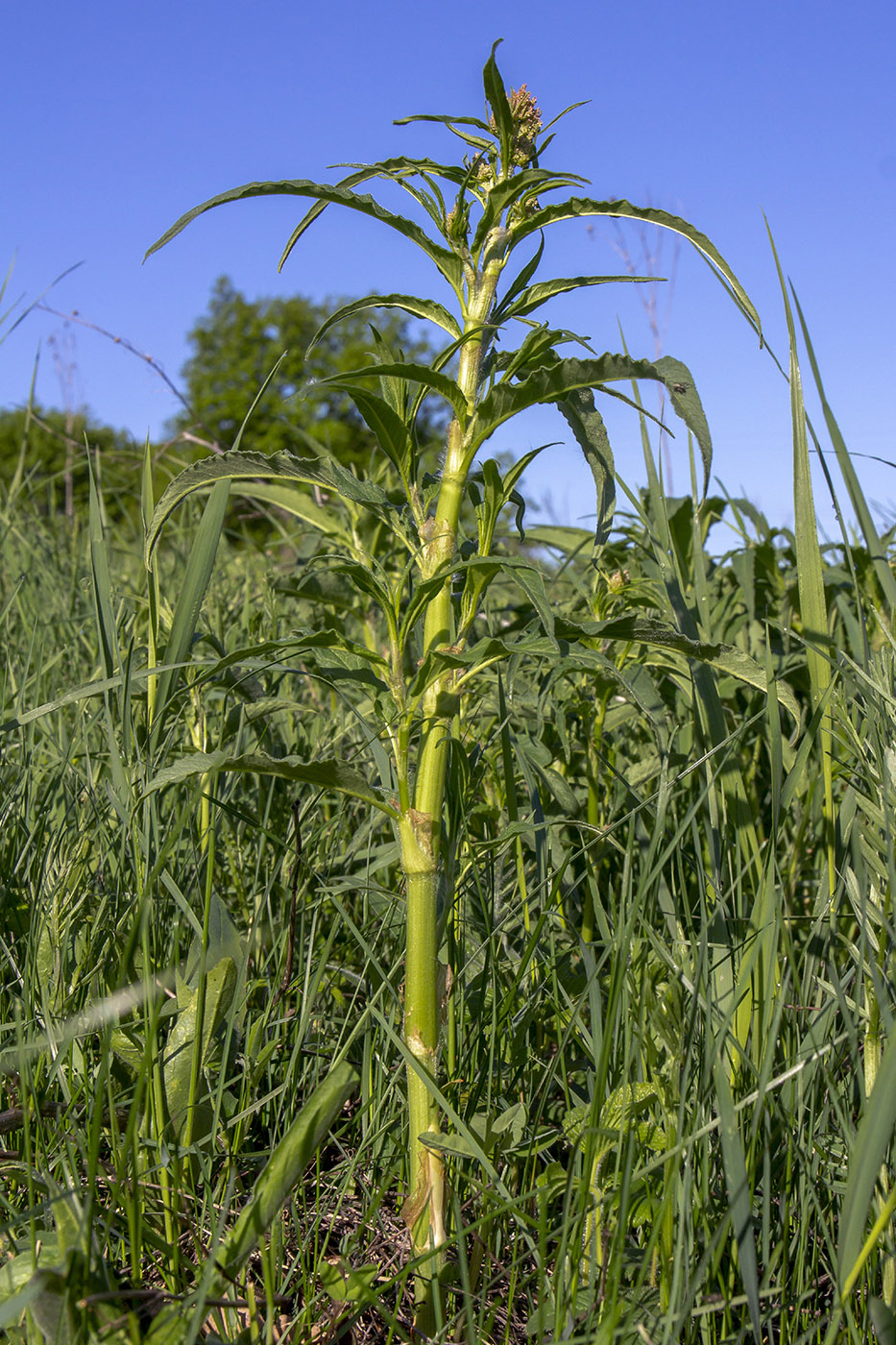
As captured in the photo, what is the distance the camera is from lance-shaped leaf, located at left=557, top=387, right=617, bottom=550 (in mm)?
1202

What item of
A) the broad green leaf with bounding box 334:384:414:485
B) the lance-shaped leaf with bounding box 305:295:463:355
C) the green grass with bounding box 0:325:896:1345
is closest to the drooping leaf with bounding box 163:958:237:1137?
the green grass with bounding box 0:325:896:1345

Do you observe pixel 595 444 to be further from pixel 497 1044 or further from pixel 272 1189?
pixel 272 1189

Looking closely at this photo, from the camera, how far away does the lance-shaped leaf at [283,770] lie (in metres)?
1.03

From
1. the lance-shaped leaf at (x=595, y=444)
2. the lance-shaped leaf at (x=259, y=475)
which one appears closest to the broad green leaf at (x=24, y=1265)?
the lance-shaped leaf at (x=259, y=475)

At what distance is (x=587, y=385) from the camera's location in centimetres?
110

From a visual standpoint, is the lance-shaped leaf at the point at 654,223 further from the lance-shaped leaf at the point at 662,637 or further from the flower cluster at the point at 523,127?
the lance-shaped leaf at the point at 662,637

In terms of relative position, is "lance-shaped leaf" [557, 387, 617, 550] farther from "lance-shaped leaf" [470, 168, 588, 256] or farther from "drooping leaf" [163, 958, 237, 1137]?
"drooping leaf" [163, 958, 237, 1137]

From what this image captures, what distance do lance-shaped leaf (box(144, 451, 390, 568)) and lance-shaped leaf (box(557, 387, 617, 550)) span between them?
0.89 feet

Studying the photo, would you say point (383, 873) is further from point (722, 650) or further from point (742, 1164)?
point (742, 1164)

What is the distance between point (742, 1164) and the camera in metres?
0.89

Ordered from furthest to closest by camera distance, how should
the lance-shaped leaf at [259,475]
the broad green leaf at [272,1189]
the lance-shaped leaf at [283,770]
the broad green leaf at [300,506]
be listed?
1. the broad green leaf at [300,506]
2. the lance-shaped leaf at [259,475]
3. the lance-shaped leaf at [283,770]
4. the broad green leaf at [272,1189]

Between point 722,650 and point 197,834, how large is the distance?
103 centimetres

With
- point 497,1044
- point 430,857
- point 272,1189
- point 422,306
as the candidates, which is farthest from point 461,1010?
point 422,306

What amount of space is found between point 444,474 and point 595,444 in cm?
21
